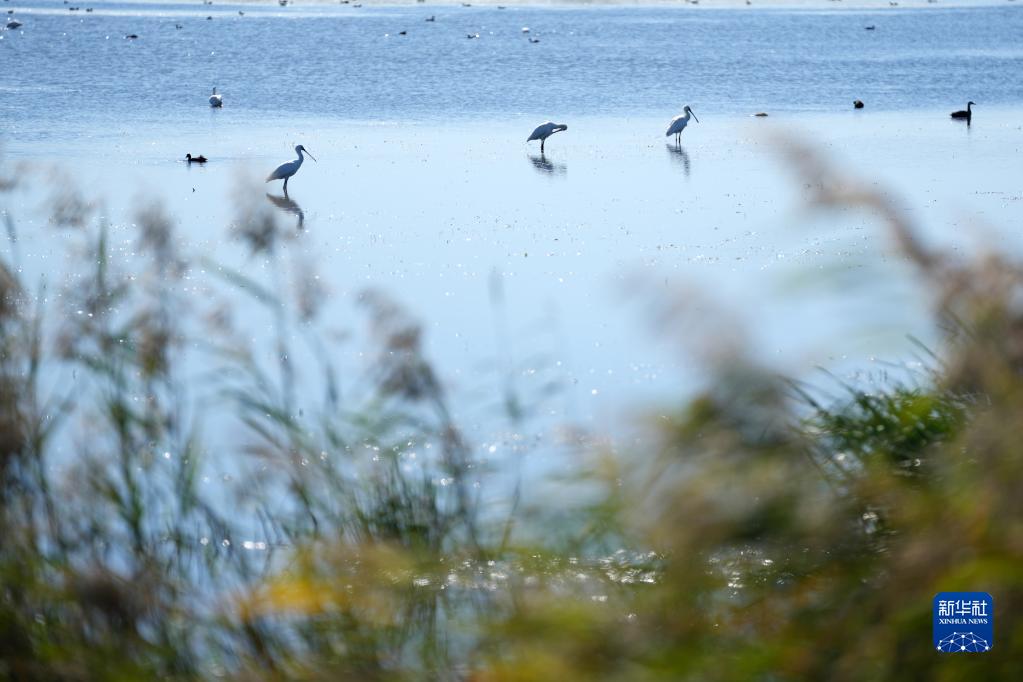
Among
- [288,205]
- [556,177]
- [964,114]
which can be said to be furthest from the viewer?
[964,114]

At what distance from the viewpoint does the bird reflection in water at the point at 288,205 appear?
1224 cm

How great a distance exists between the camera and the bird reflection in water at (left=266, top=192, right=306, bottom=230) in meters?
12.2

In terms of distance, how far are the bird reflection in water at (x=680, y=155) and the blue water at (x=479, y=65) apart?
15.0ft

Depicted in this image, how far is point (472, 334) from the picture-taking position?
791 cm

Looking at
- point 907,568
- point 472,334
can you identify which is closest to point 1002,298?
point 907,568

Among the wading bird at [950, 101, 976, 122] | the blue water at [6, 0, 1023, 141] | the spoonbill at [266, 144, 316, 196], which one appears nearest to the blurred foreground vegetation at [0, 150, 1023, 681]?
the spoonbill at [266, 144, 316, 196]

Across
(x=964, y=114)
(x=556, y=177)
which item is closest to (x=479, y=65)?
(x=964, y=114)

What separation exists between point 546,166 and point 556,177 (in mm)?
936

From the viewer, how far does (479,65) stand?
32.5m

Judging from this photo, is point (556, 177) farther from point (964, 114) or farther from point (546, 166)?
point (964, 114)

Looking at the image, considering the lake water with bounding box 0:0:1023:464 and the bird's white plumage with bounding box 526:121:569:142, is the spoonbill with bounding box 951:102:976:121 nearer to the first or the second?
the lake water with bounding box 0:0:1023:464

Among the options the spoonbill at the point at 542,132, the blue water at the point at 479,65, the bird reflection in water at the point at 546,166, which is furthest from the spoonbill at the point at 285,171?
the blue water at the point at 479,65

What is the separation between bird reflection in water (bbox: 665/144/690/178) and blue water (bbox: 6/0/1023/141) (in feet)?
15.0

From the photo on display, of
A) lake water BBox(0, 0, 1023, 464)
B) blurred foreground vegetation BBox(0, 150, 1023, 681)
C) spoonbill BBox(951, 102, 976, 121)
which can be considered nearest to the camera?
blurred foreground vegetation BBox(0, 150, 1023, 681)
